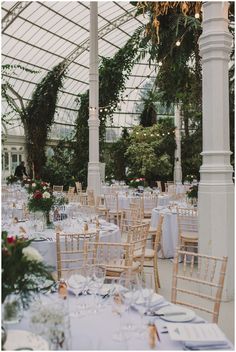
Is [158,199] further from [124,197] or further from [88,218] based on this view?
[88,218]

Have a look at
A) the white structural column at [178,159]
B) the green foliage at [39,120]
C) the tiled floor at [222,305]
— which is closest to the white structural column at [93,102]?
the tiled floor at [222,305]

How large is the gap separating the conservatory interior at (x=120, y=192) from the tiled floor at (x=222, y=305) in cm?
2

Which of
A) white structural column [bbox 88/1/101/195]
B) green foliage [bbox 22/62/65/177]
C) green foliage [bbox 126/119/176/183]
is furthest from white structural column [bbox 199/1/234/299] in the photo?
green foliage [bbox 22/62/65/177]

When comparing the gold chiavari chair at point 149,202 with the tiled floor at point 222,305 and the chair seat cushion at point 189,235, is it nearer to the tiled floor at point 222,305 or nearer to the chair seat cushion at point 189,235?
the tiled floor at point 222,305

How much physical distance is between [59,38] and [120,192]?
40.8 feet

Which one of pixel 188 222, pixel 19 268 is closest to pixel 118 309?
pixel 19 268

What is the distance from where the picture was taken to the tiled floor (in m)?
4.09

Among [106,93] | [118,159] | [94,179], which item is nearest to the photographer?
[94,179]

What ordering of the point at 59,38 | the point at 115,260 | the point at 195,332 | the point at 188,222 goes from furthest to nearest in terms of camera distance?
the point at 59,38
the point at 188,222
the point at 115,260
the point at 195,332

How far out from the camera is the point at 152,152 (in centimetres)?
2059

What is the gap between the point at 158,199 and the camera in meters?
12.0

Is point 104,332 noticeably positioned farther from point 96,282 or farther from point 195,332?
point 96,282

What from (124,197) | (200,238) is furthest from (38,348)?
(124,197)

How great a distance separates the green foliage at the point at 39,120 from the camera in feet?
69.5
